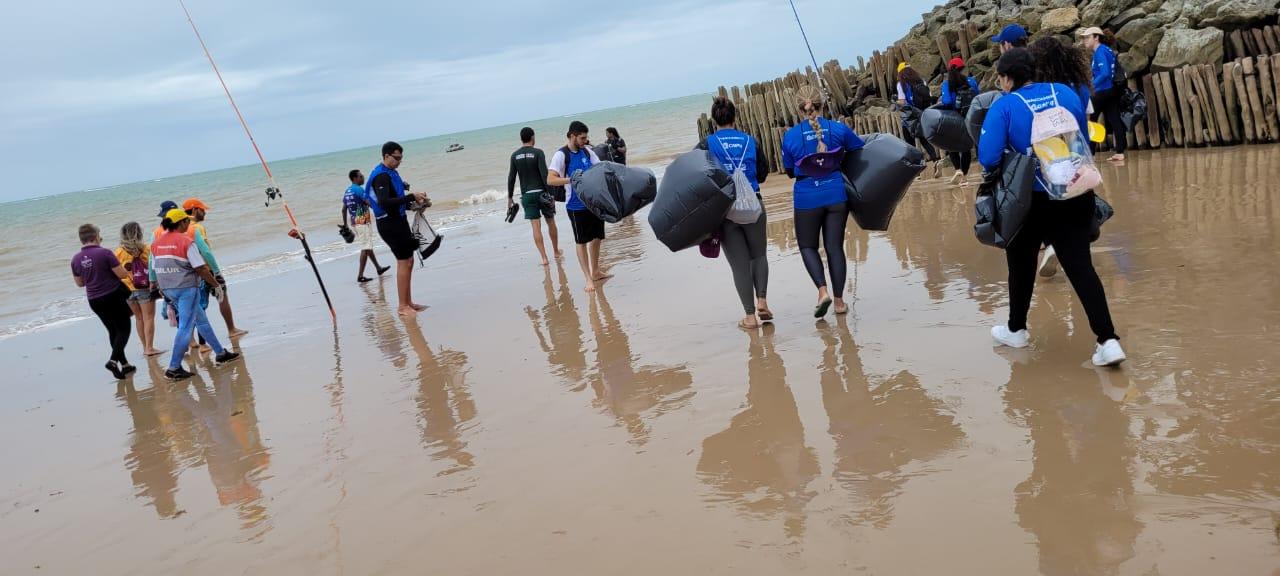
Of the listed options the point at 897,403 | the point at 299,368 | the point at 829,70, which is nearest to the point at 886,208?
the point at 897,403

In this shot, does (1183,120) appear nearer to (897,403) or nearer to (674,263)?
Result: (674,263)

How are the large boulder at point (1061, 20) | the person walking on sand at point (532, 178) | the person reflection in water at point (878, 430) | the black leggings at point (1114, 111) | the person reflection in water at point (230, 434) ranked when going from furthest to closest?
the large boulder at point (1061, 20) < the black leggings at point (1114, 111) < the person walking on sand at point (532, 178) < the person reflection in water at point (230, 434) < the person reflection in water at point (878, 430)

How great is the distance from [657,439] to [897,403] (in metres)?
1.17

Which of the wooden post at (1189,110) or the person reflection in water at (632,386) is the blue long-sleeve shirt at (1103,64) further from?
the person reflection in water at (632,386)

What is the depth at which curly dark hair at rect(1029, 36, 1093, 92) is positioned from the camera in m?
4.43

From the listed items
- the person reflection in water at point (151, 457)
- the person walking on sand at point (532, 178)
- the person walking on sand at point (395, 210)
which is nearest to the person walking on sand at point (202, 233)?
the person reflection in water at point (151, 457)

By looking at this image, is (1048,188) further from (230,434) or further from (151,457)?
(151,457)

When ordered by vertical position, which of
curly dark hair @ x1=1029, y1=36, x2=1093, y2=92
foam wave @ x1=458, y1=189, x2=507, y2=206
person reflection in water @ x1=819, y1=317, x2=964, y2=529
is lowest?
person reflection in water @ x1=819, y1=317, x2=964, y2=529

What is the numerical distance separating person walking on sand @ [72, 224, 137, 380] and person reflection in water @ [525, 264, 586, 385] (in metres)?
3.63

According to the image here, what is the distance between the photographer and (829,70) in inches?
709

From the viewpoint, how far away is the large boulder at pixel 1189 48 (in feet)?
37.6

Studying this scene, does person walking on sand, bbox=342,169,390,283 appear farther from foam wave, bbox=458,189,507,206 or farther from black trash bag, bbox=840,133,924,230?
foam wave, bbox=458,189,507,206

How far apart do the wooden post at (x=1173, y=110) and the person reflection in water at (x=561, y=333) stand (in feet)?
26.4

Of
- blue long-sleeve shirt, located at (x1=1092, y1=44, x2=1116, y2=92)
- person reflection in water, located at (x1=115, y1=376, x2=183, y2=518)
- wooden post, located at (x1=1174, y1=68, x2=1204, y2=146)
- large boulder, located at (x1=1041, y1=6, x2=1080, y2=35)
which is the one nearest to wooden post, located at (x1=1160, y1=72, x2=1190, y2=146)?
wooden post, located at (x1=1174, y1=68, x2=1204, y2=146)
